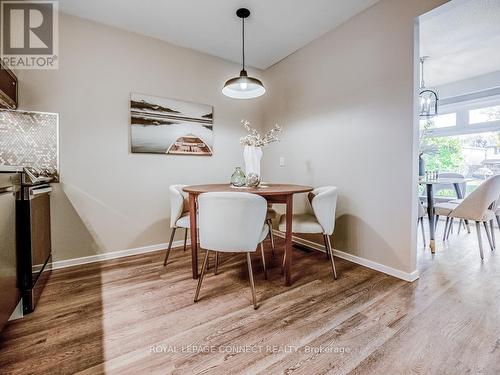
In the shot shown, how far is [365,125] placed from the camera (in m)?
2.38

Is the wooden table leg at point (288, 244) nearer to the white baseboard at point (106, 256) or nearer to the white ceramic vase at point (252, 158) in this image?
the white ceramic vase at point (252, 158)

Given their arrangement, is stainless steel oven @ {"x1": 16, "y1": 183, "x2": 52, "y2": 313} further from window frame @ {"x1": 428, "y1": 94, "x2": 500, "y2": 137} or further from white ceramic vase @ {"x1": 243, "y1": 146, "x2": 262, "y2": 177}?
window frame @ {"x1": 428, "y1": 94, "x2": 500, "y2": 137}

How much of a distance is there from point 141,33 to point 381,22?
2534 mm

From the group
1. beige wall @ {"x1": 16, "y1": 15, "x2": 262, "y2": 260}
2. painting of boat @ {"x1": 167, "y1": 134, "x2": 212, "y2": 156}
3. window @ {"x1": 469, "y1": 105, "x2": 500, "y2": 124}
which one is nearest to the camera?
beige wall @ {"x1": 16, "y1": 15, "x2": 262, "y2": 260}

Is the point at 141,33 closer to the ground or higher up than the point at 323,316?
higher up

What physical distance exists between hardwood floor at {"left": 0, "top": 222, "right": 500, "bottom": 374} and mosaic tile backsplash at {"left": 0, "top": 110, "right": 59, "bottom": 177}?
1096 mm

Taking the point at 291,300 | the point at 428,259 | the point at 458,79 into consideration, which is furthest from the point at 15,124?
the point at 458,79

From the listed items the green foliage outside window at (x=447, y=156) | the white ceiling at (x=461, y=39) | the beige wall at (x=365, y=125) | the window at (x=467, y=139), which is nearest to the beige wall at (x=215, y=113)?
the beige wall at (x=365, y=125)

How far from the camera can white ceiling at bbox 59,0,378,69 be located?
89.3 inches

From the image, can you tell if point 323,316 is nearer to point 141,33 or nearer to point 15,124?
point 15,124

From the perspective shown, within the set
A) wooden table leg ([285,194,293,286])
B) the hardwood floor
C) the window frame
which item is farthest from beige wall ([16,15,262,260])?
the window frame

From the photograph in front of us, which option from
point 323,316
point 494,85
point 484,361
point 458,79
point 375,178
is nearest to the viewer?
point 484,361

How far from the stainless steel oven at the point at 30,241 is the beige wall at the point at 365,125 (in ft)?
8.78

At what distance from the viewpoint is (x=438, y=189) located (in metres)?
4.80
